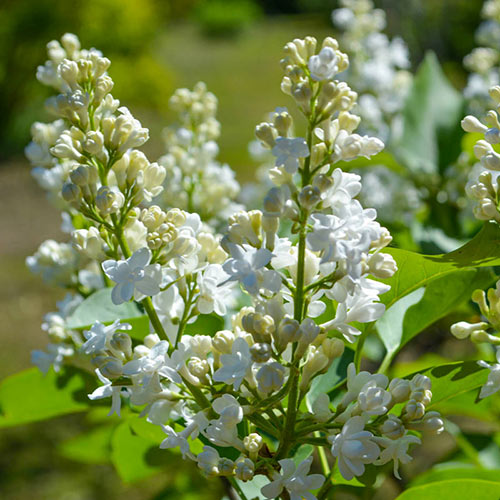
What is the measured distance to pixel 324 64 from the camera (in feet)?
1.72

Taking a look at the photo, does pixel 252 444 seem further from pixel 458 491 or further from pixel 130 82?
pixel 130 82

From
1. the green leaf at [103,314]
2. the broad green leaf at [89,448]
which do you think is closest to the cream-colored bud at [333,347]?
the green leaf at [103,314]

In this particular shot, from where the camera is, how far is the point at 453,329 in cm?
65

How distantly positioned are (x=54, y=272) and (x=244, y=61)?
468 inches

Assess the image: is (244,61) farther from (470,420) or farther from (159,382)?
(159,382)

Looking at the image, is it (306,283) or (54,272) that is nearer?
(306,283)

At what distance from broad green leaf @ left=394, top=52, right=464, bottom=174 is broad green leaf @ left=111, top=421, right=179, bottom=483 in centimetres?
74

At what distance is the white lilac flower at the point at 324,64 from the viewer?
52 centimetres

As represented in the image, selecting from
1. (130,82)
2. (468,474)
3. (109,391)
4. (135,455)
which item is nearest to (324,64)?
(109,391)

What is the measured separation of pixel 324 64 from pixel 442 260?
0.23 m

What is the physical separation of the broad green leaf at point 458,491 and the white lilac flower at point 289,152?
34 centimetres

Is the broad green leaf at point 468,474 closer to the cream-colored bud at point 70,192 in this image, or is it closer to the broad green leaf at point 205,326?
the broad green leaf at point 205,326

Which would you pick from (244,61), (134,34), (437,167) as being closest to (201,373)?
(437,167)

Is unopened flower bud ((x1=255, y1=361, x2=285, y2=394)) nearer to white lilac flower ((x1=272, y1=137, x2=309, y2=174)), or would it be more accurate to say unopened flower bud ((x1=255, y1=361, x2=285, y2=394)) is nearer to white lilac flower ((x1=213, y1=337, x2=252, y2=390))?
white lilac flower ((x1=213, y1=337, x2=252, y2=390))
